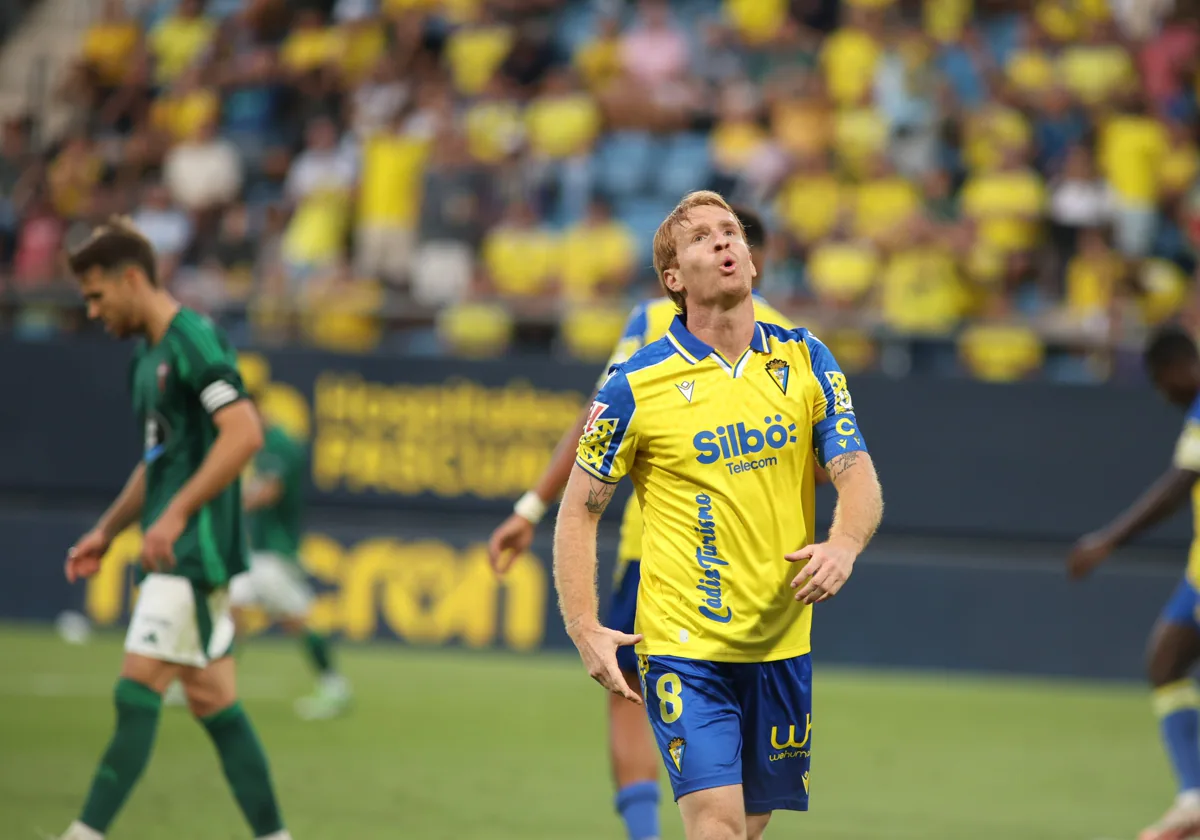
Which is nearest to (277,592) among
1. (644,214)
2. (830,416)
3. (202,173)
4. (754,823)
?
(644,214)

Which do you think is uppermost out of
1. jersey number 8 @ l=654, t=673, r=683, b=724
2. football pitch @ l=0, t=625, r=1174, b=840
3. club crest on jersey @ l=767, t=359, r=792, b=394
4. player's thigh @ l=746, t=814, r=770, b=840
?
club crest on jersey @ l=767, t=359, r=792, b=394

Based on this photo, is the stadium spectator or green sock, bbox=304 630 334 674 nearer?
green sock, bbox=304 630 334 674

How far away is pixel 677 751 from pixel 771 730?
34 cm

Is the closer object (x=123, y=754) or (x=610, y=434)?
(x=610, y=434)

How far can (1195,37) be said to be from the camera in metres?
16.9

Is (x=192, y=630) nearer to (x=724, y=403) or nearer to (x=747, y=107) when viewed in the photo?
(x=724, y=403)

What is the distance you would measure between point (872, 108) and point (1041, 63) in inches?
74.5

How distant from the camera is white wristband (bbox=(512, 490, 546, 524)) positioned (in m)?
6.65

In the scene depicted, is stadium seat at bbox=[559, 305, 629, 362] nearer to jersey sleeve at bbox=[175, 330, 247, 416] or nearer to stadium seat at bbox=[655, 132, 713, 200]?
stadium seat at bbox=[655, 132, 713, 200]

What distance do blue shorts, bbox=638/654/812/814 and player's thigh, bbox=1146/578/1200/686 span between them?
3.56m

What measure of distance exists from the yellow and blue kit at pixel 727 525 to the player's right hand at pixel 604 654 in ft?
0.74

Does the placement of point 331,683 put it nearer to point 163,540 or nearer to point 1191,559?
point 163,540

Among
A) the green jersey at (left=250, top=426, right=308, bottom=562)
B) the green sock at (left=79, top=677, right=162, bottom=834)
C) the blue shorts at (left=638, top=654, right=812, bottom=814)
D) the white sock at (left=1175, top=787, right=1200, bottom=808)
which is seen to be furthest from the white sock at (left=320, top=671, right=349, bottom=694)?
the blue shorts at (left=638, top=654, right=812, bottom=814)

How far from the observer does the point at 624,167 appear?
17.1 m
